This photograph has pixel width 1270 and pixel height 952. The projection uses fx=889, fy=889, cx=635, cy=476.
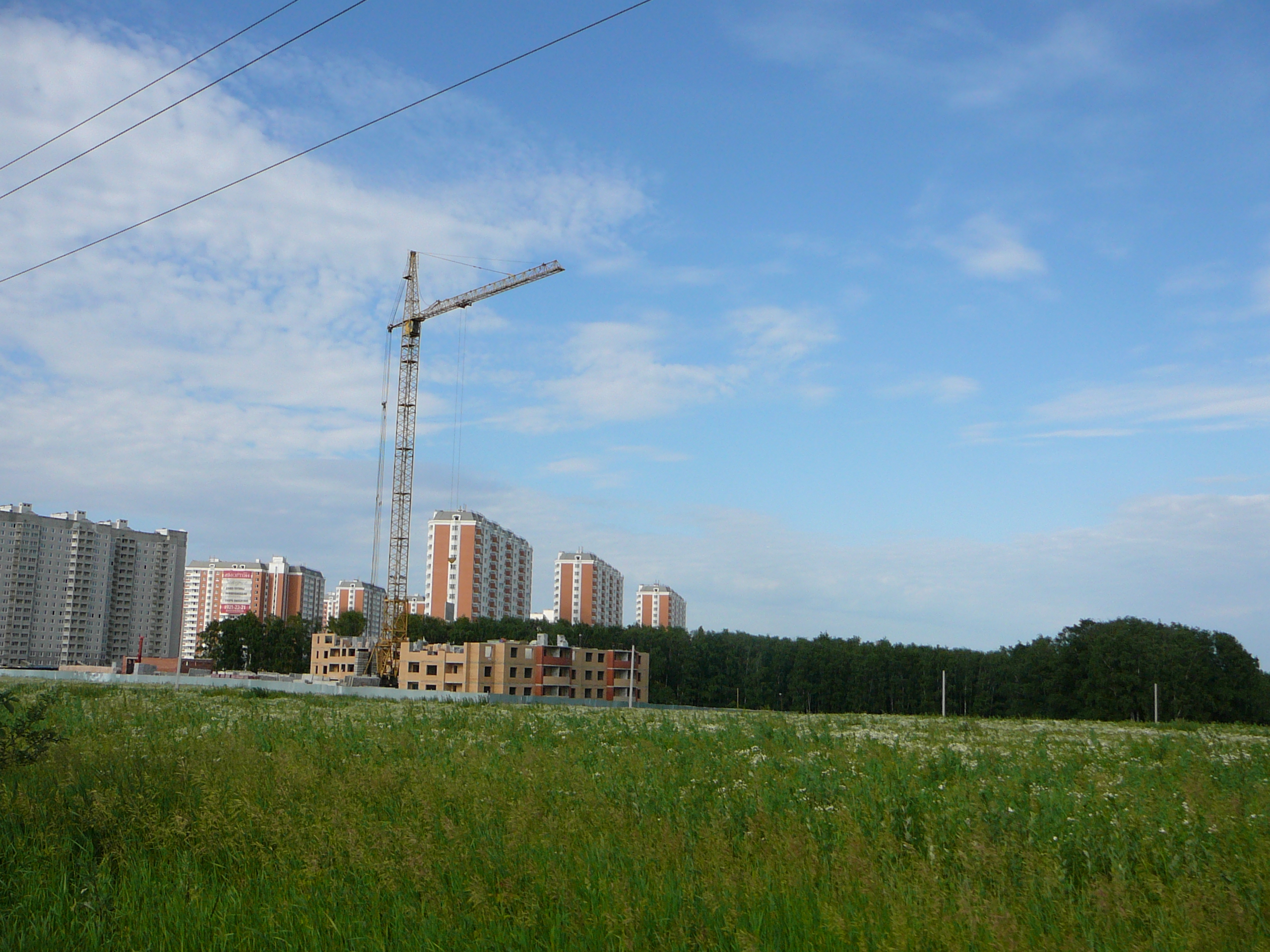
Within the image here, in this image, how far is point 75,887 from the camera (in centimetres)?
754

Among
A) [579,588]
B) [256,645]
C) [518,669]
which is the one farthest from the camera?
[579,588]

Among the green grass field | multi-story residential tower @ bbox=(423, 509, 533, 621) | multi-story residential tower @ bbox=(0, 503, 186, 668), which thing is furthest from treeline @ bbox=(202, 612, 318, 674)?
the green grass field

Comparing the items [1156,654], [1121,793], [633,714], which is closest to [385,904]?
[1121,793]

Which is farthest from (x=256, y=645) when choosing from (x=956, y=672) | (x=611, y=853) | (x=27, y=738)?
(x=611, y=853)

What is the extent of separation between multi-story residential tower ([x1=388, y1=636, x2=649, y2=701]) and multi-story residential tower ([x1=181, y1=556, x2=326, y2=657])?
91.6 meters

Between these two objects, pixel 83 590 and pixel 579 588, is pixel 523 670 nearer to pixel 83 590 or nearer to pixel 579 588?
pixel 579 588

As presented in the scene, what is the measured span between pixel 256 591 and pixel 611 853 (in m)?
196

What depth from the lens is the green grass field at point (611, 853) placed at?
243 inches

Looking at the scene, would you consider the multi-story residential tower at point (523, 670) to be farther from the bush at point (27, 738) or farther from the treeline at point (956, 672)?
the bush at point (27, 738)

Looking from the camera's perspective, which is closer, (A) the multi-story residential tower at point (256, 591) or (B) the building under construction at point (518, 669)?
(B) the building under construction at point (518, 669)

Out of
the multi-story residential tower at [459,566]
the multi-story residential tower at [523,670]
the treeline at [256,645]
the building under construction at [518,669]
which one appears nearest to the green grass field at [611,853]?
the building under construction at [518,669]

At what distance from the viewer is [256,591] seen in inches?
7313

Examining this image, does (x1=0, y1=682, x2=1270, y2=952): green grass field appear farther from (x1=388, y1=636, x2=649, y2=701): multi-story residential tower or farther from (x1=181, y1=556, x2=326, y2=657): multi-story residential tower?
(x1=181, y1=556, x2=326, y2=657): multi-story residential tower

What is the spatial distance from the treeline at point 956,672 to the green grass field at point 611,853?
3064 inches
